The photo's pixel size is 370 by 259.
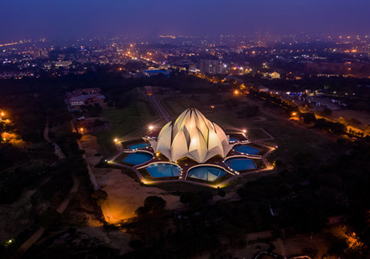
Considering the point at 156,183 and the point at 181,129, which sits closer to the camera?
the point at 156,183

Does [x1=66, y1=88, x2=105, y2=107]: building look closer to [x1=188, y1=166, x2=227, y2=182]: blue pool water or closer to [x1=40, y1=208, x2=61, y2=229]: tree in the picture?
[x1=188, y1=166, x2=227, y2=182]: blue pool water

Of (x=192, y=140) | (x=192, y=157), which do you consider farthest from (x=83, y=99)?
(x=192, y=157)

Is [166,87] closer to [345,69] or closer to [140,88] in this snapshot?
[140,88]

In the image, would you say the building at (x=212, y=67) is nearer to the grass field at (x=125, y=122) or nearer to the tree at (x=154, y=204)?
the grass field at (x=125, y=122)

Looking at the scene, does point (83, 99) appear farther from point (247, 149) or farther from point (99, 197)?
point (99, 197)

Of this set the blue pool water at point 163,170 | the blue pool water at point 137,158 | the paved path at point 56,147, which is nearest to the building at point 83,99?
the paved path at point 56,147

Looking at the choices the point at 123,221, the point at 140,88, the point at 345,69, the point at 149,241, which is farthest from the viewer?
the point at 345,69

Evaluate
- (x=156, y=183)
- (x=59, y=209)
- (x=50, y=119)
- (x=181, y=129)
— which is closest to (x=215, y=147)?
(x=181, y=129)

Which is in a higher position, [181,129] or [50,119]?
[181,129]
